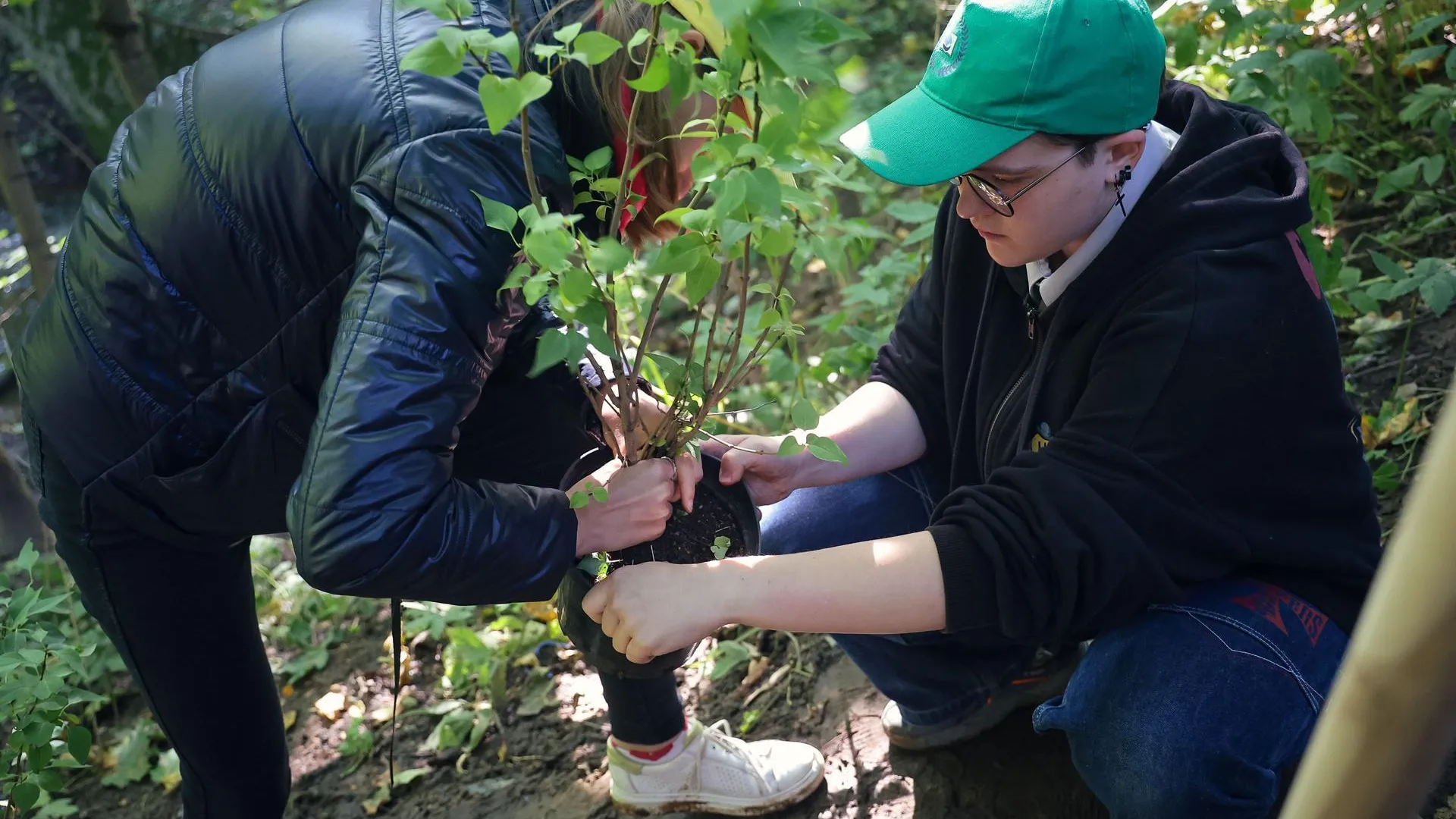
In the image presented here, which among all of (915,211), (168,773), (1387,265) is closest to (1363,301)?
(1387,265)

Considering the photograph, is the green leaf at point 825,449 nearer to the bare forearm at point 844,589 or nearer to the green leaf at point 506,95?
the bare forearm at point 844,589

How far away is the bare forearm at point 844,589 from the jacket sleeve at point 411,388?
1.11 feet

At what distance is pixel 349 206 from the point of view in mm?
1530

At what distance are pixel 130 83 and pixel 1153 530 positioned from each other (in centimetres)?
339

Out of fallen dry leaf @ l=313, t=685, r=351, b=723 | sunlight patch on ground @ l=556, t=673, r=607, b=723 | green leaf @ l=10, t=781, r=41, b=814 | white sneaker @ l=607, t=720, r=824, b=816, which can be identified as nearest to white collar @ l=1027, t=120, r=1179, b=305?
white sneaker @ l=607, t=720, r=824, b=816

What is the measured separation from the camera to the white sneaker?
2188 millimetres

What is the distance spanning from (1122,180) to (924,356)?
0.59m

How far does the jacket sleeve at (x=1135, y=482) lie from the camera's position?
1503mm

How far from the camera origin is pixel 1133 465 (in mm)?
1505

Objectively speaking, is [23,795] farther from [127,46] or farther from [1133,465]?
[127,46]

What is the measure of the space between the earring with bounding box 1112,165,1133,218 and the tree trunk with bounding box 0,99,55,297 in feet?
10.5

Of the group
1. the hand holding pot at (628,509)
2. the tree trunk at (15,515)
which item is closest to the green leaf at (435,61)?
the hand holding pot at (628,509)

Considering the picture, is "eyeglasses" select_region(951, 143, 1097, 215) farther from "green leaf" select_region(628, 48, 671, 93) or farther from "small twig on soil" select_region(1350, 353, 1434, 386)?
"small twig on soil" select_region(1350, 353, 1434, 386)

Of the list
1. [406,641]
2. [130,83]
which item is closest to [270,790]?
[406,641]
